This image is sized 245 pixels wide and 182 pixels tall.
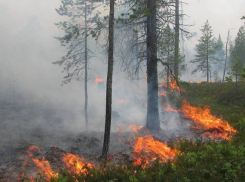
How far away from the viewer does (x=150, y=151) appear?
8914mm

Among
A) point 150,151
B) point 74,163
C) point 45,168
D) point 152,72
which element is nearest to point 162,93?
point 152,72

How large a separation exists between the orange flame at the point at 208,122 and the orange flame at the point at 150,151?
2662 mm

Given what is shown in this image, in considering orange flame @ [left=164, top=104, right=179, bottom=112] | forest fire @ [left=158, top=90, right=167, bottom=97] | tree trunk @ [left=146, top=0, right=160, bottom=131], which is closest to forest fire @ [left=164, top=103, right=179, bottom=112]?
orange flame @ [left=164, top=104, right=179, bottom=112]

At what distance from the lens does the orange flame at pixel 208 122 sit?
32.2ft

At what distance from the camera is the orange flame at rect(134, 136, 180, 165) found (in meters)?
7.95

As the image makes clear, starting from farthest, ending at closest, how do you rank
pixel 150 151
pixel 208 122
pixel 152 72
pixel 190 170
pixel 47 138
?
pixel 47 138, pixel 208 122, pixel 152 72, pixel 150 151, pixel 190 170

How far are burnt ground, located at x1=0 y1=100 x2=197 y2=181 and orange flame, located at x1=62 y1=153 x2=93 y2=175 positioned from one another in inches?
17.8

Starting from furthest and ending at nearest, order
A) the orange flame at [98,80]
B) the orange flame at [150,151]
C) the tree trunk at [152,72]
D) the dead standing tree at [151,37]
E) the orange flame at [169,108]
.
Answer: the orange flame at [98,80], the orange flame at [169,108], the tree trunk at [152,72], the dead standing tree at [151,37], the orange flame at [150,151]

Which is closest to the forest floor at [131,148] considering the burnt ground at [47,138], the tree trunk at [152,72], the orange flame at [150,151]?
the burnt ground at [47,138]

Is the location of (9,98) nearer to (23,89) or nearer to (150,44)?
(23,89)

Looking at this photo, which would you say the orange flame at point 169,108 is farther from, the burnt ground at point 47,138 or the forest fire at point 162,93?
the forest fire at point 162,93

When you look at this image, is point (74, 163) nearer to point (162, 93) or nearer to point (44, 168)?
point (44, 168)

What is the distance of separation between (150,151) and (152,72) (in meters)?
4.63

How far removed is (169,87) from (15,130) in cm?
1670
